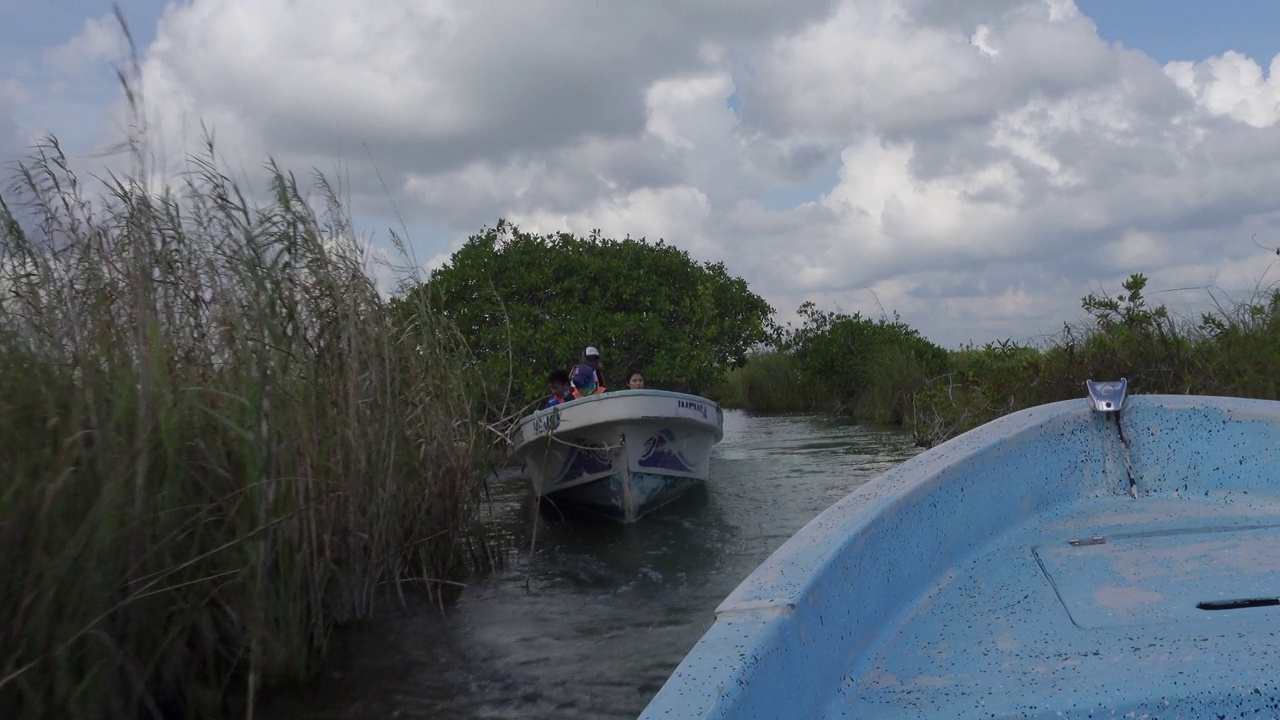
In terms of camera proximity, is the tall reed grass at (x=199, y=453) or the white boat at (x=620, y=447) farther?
the white boat at (x=620, y=447)

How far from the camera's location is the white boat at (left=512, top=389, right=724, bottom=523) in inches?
360

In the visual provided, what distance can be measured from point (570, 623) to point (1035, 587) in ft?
12.8

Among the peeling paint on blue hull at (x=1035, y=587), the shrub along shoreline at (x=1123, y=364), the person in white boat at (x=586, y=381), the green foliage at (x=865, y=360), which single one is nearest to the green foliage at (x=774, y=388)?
the green foliage at (x=865, y=360)

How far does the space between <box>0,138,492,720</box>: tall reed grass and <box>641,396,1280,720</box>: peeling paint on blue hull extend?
229 cm

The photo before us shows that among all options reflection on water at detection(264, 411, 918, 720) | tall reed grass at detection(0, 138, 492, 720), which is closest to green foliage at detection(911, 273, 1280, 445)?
reflection on water at detection(264, 411, 918, 720)

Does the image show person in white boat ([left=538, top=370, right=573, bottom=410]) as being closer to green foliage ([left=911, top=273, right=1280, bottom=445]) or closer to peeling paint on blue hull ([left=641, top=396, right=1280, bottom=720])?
green foliage ([left=911, top=273, right=1280, bottom=445])

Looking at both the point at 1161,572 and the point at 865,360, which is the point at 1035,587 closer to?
the point at 1161,572

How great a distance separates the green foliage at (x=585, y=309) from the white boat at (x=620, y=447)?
3.54m

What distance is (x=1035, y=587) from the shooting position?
8.55ft

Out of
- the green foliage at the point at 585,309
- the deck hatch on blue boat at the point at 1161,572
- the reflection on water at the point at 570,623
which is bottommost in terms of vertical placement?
the reflection on water at the point at 570,623

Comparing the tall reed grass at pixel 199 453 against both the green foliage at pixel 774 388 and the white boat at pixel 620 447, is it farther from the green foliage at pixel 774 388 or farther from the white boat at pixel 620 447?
the green foliage at pixel 774 388

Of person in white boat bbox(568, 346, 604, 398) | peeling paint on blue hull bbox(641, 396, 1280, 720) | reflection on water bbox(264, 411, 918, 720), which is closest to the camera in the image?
peeling paint on blue hull bbox(641, 396, 1280, 720)

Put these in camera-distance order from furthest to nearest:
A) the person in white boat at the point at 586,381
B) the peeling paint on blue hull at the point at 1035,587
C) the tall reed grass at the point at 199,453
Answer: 1. the person in white boat at the point at 586,381
2. the tall reed grass at the point at 199,453
3. the peeling paint on blue hull at the point at 1035,587

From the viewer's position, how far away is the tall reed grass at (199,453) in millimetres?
3264
